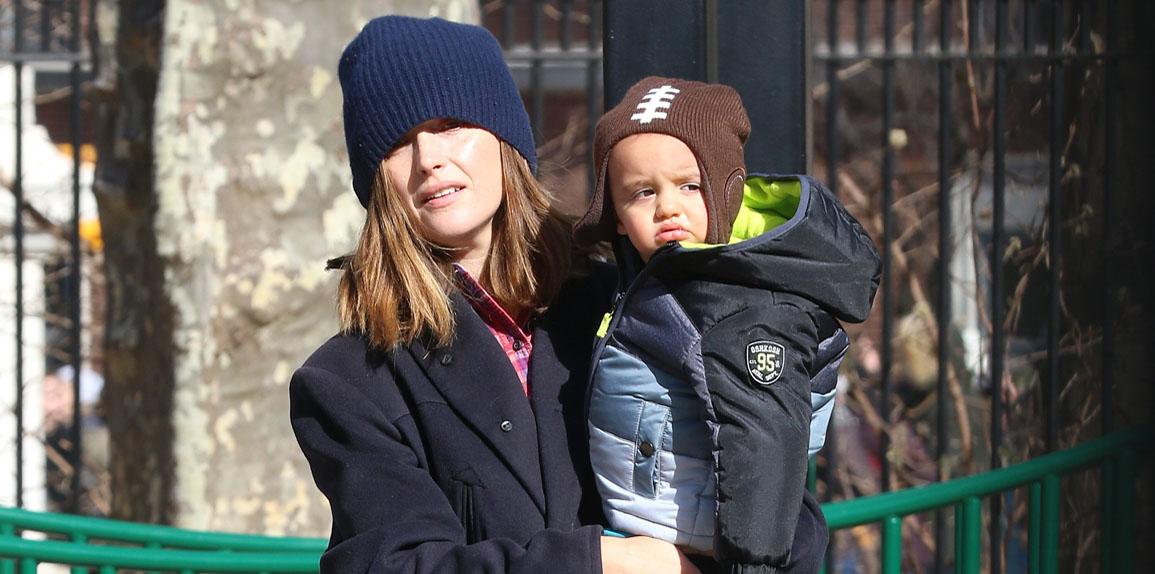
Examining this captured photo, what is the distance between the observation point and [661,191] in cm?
167

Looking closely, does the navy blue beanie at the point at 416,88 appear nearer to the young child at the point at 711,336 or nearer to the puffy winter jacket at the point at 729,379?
the young child at the point at 711,336

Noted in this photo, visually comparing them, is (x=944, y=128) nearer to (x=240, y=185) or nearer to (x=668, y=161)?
Result: (x=240, y=185)

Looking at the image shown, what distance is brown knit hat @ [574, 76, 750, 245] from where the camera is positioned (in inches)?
65.4

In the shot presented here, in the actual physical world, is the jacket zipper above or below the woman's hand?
above

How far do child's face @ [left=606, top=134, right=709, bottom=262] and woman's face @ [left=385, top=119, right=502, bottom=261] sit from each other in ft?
Result: 0.90

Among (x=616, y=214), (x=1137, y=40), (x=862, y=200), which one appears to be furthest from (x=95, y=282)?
(x=616, y=214)

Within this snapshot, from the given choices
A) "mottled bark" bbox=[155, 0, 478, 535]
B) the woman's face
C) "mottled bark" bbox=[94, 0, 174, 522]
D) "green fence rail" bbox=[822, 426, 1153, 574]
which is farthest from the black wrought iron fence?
"mottled bark" bbox=[94, 0, 174, 522]

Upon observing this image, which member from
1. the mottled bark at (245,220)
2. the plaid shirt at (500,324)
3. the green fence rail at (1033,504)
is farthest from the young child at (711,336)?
the mottled bark at (245,220)

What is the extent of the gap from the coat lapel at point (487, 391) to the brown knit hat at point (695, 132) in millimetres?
215

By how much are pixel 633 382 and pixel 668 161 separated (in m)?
0.28

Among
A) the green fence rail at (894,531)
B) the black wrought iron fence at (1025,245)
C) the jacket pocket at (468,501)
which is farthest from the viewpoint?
the black wrought iron fence at (1025,245)

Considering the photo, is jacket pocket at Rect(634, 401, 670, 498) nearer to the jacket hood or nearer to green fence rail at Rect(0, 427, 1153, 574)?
the jacket hood

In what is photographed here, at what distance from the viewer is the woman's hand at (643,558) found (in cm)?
163

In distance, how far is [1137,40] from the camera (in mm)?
3713
